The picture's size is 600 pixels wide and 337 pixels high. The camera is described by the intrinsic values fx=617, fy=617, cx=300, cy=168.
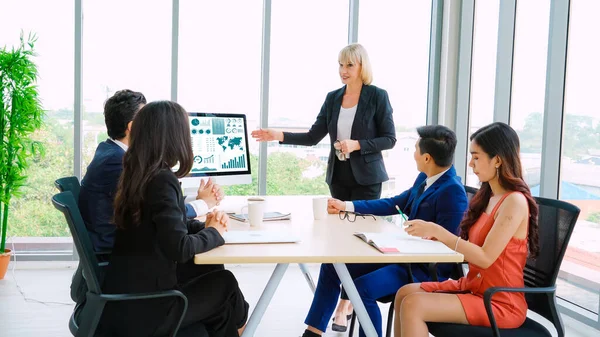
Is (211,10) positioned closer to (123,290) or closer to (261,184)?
(261,184)

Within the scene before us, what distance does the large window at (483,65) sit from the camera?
4691 mm

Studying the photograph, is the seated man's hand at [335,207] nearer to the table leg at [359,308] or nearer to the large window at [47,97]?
the table leg at [359,308]

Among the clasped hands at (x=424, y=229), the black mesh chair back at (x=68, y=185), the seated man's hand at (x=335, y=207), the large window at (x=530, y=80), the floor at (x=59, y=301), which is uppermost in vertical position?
the large window at (x=530, y=80)

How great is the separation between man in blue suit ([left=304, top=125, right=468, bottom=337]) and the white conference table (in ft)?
0.60

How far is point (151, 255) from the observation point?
2059 millimetres

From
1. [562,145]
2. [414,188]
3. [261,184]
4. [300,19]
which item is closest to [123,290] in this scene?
[414,188]

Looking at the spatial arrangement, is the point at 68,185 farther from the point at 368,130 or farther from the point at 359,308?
the point at 368,130

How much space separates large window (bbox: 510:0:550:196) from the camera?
3979 millimetres

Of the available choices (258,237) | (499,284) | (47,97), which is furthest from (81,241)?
(47,97)

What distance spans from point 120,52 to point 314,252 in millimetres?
3438

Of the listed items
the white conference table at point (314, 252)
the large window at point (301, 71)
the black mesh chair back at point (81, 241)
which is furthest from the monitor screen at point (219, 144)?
the large window at point (301, 71)

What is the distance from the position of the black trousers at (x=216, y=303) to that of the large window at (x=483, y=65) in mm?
3049

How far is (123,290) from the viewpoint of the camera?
2.04m

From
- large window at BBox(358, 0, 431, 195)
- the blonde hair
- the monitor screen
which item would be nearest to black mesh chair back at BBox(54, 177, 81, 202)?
the monitor screen
